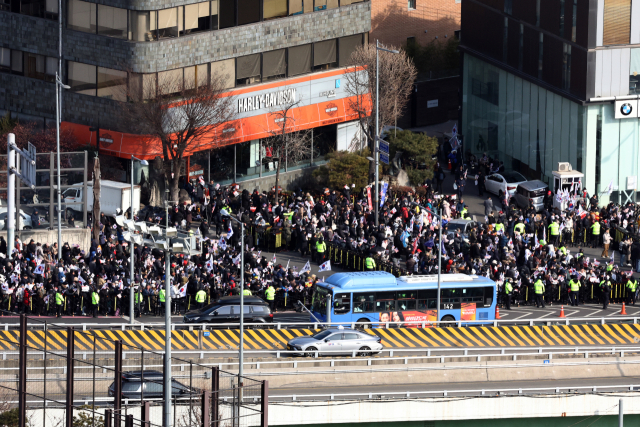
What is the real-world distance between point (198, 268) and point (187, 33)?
18736 millimetres

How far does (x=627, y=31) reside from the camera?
67.4 metres

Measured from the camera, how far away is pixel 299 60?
72.8m

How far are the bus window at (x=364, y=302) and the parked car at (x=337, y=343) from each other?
11.9 ft

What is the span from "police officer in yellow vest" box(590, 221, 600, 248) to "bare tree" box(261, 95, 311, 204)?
1712cm

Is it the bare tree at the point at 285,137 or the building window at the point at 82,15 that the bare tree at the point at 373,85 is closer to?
the bare tree at the point at 285,137

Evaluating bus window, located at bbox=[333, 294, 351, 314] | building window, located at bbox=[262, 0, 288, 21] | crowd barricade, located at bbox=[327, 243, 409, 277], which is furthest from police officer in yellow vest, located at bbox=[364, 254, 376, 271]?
building window, located at bbox=[262, 0, 288, 21]

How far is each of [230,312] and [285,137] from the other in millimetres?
22134

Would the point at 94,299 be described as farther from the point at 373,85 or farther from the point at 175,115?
the point at 373,85

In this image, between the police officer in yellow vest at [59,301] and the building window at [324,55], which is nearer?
the police officer in yellow vest at [59,301]

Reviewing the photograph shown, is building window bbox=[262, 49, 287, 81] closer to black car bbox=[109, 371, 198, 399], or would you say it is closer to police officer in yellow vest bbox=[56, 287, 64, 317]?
police officer in yellow vest bbox=[56, 287, 64, 317]

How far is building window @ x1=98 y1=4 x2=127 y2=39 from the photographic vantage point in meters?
67.6

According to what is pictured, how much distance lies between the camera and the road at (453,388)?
146ft

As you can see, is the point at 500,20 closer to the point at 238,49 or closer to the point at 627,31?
the point at 627,31

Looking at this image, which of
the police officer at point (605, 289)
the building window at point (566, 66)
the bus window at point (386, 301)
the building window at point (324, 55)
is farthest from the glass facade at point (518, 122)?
the bus window at point (386, 301)
